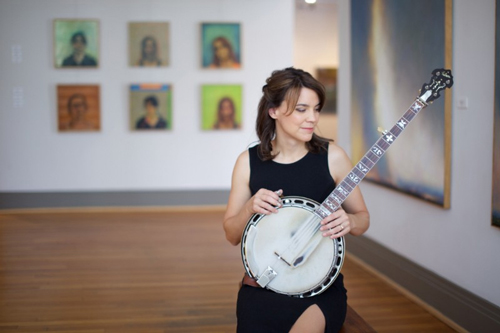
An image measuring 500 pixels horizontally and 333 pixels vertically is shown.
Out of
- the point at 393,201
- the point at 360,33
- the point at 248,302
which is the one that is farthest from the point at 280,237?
the point at 360,33

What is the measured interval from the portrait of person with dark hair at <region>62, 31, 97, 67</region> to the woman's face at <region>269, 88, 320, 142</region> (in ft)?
23.9

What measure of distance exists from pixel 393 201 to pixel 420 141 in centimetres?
88

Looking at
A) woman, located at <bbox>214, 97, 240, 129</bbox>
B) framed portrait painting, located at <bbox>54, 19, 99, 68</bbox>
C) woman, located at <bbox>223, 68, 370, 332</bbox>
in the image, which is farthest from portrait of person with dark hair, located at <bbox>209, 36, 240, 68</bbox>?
woman, located at <bbox>223, 68, 370, 332</bbox>

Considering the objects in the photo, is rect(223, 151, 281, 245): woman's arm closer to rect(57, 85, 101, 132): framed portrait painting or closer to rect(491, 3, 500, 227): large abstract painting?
rect(491, 3, 500, 227): large abstract painting

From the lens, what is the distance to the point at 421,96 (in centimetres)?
277

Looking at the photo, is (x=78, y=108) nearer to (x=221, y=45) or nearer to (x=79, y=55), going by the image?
(x=79, y=55)

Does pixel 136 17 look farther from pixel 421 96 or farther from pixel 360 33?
pixel 421 96

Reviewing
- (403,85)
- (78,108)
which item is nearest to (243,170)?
(403,85)

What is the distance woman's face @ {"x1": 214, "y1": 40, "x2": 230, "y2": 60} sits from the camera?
9.85 metres

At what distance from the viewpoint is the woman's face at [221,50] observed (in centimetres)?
985

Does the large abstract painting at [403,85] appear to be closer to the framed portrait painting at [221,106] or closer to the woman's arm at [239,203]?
the woman's arm at [239,203]

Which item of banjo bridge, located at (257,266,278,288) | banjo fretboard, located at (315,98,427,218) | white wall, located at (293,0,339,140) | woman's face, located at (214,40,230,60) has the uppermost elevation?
white wall, located at (293,0,339,140)

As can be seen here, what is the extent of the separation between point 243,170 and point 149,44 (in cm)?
701

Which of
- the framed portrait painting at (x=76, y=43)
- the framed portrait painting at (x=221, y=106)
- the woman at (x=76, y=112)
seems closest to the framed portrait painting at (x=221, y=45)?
the framed portrait painting at (x=221, y=106)
